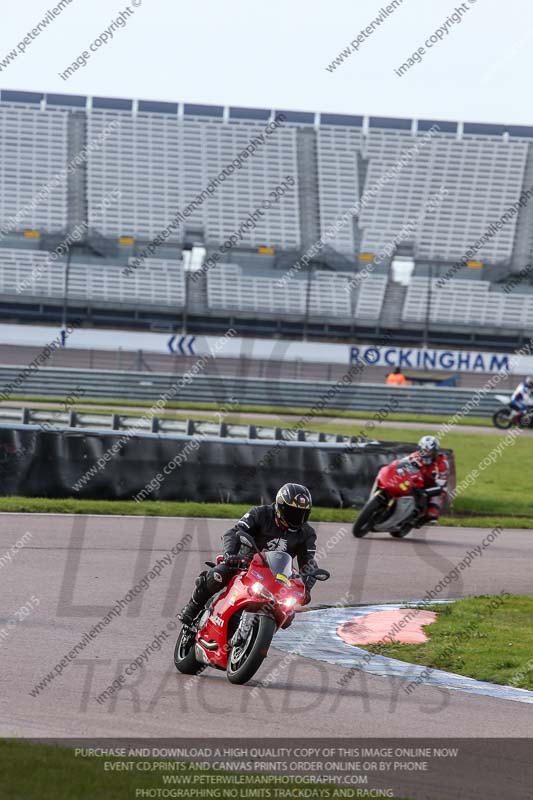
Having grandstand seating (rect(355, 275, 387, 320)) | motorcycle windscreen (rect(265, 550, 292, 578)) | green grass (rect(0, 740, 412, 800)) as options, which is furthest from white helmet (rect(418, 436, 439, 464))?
grandstand seating (rect(355, 275, 387, 320))

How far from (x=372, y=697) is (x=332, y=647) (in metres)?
1.68

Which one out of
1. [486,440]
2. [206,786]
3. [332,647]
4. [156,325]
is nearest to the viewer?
[206,786]

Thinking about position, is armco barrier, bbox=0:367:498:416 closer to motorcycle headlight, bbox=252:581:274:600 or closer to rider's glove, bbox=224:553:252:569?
rider's glove, bbox=224:553:252:569

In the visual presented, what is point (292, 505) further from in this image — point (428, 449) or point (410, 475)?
point (428, 449)

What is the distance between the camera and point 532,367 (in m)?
50.3

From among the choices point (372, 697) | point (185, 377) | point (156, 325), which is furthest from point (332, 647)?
point (156, 325)

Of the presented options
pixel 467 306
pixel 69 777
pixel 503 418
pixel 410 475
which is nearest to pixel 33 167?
pixel 467 306

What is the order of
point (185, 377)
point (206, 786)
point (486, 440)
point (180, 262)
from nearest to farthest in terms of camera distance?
point (206, 786), point (486, 440), point (185, 377), point (180, 262)

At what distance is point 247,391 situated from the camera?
→ 4012 centimetres

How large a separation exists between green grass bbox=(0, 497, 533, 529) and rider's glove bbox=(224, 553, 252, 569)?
8.73 m

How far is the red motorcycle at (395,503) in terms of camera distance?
1578 cm

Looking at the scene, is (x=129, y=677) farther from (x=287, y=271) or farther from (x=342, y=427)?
(x=287, y=271)

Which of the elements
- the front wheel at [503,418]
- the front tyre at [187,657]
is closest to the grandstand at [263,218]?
the front wheel at [503,418]

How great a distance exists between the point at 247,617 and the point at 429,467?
9317 mm
